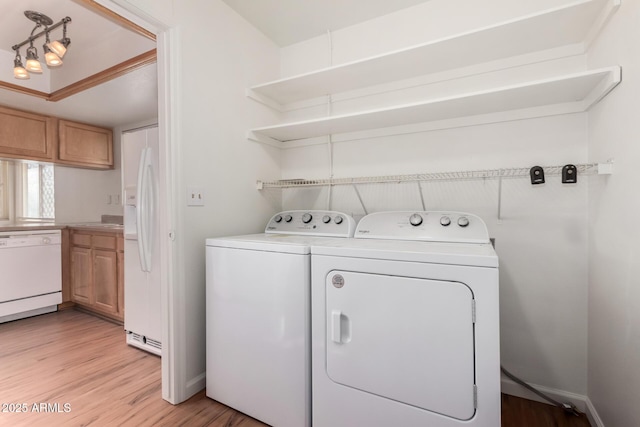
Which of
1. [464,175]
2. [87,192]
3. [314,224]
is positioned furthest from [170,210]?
[87,192]

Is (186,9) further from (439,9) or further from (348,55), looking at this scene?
(439,9)

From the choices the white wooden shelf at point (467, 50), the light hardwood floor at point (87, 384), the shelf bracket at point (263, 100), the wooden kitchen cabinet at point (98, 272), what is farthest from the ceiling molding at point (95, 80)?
the light hardwood floor at point (87, 384)

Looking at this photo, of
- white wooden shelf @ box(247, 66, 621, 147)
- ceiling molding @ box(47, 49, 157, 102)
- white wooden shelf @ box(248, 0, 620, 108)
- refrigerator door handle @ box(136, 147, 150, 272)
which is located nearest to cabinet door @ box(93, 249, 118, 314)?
refrigerator door handle @ box(136, 147, 150, 272)

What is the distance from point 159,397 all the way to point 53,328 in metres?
1.79

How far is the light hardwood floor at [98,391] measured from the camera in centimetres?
140

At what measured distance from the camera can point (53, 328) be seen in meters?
2.56

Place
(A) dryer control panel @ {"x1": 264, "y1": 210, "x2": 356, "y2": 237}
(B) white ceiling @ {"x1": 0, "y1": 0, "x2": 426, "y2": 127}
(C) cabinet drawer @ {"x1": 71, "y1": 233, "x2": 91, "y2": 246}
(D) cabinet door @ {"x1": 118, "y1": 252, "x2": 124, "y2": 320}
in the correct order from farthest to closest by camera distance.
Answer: (C) cabinet drawer @ {"x1": 71, "y1": 233, "x2": 91, "y2": 246}, (D) cabinet door @ {"x1": 118, "y1": 252, "x2": 124, "y2": 320}, (B) white ceiling @ {"x1": 0, "y1": 0, "x2": 426, "y2": 127}, (A) dryer control panel @ {"x1": 264, "y1": 210, "x2": 356, "y2": 237}

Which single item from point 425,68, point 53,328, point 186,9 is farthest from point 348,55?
point 53,328

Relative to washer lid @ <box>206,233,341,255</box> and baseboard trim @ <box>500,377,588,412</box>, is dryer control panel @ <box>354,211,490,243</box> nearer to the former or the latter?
washer lid @ <box>206,233,341,255</box>

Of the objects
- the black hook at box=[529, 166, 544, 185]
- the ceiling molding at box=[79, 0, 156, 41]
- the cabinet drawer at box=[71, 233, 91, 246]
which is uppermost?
the ceiling molding at box=[79, 0, 156, 41]

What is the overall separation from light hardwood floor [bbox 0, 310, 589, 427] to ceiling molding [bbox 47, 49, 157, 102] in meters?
2.12

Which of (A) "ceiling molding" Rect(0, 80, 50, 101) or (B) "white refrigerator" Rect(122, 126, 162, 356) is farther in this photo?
(A) "ceiling molding" Rect(0, 80, 50, 101)

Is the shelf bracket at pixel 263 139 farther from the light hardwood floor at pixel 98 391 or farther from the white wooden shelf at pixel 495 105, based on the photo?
the light hardwood floor at pixel 98 391

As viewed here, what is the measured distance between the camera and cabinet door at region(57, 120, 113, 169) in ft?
10.4
